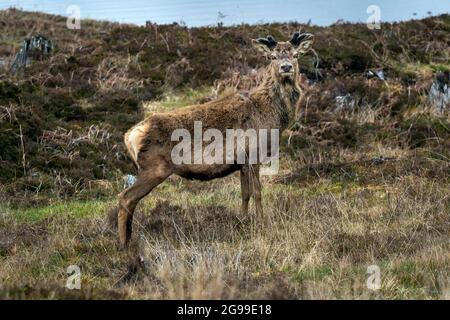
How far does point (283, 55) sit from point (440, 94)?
9414 millimetres

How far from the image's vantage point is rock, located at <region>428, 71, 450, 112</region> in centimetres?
1741

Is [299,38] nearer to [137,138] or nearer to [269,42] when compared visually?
[269,42]

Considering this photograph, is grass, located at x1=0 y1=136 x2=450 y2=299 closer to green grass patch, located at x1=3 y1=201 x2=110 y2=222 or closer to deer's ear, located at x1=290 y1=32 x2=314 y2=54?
green grass patch, located at x1=3 y1=201 x2=110 y2=222

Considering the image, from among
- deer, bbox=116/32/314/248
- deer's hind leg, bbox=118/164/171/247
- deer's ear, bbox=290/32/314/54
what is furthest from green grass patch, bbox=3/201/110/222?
deer's ear, bbox=290/32/314/54

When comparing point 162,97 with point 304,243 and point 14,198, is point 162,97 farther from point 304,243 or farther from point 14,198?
point 304,243

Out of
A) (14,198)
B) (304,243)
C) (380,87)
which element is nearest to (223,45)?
(380,87)

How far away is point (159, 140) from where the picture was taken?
8336 millimetres

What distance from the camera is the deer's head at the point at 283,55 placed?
31.5 feet

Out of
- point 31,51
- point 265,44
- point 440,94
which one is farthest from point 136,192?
point 31,51

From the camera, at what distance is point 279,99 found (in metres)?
9.69

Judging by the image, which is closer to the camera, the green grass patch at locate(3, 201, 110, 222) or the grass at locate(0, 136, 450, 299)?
the grass at locate(0, 136, 450, 299)

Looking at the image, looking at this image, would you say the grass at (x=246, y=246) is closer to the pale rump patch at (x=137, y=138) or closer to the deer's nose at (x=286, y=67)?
the pale rump patch at (x=137, y=138)

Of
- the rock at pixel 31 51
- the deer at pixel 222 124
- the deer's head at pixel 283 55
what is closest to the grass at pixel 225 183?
the deer at pixel 222 124
